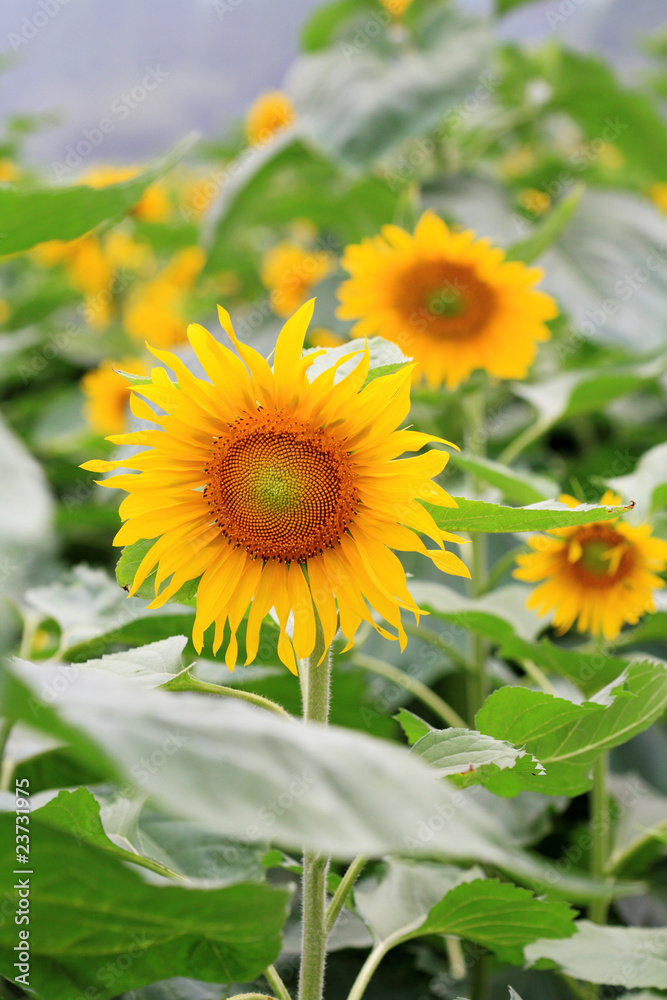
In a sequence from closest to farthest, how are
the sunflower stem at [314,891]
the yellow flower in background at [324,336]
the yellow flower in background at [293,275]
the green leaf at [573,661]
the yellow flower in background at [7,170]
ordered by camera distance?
the sunflower stem at [314,891] < the green leaf at [573,661] < the yellow flower in background at [324,336] < the yellow flower in background at [293,275] < the yellow flower in background at [7,170]

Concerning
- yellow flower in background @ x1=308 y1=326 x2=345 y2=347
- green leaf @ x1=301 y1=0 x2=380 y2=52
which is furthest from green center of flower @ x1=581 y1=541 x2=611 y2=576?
green leaf @ x1=301 y1=0 x2=380 y2=52

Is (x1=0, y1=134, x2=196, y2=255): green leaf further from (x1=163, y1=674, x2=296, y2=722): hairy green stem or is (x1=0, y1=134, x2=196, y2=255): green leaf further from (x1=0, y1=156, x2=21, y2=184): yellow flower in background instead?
(x1=0, y1=156, x2=21, y2=184): yellow flower in background

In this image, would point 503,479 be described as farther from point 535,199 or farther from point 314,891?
point 535,199

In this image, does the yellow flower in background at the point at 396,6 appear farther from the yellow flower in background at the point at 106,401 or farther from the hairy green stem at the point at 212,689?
the hairy green stem at the point at 212,689

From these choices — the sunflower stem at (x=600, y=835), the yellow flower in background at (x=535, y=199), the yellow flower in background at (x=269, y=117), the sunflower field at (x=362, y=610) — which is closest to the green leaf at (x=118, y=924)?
the sunflower field at (x=362, y=610)

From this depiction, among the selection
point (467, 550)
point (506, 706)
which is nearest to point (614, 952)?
point (506, 706)

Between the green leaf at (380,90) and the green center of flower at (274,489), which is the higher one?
the green leaf at (380,90)
